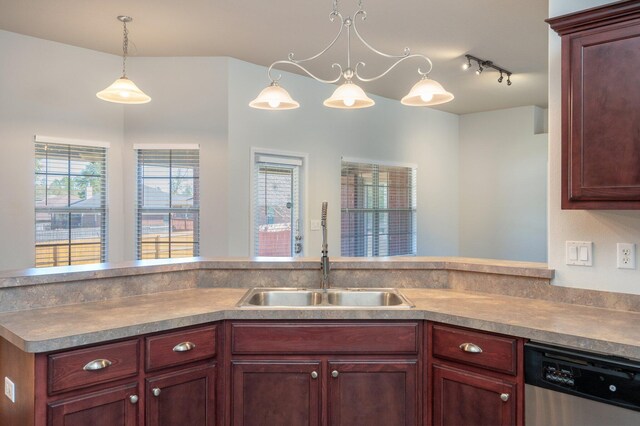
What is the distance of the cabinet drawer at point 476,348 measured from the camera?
6.24 ft

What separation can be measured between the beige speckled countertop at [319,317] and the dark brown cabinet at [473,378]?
0.07 m

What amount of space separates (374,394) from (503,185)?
538 cm

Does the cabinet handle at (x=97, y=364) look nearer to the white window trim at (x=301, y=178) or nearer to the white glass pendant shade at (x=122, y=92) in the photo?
the white glass pendant shade at (x=122, y=92)

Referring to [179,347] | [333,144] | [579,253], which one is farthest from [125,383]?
[333,144]

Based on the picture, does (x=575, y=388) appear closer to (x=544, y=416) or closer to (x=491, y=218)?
(x=544, y=416)

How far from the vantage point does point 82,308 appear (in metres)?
2.19

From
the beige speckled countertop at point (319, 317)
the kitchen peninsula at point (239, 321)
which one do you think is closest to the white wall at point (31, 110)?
the kitchen peninsula at point (239, 321)

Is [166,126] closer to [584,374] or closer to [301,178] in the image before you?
[301,178]

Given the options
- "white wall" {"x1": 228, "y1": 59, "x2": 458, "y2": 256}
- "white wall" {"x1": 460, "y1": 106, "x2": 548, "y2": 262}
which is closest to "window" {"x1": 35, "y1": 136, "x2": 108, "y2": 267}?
"white wall" {"x1": 228, "y1": 59, "x2": 458, "y2": 256}

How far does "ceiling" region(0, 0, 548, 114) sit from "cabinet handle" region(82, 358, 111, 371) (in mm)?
2596

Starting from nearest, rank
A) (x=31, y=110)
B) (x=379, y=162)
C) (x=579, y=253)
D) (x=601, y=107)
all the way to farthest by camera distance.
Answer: (x=601, y=107) < (x=579, y=253) < (x=31, y=110) < (x=379, y=162)

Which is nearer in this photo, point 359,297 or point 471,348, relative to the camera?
point 471,348

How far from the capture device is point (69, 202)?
14.0 feet

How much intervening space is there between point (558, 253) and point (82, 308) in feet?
7.73
